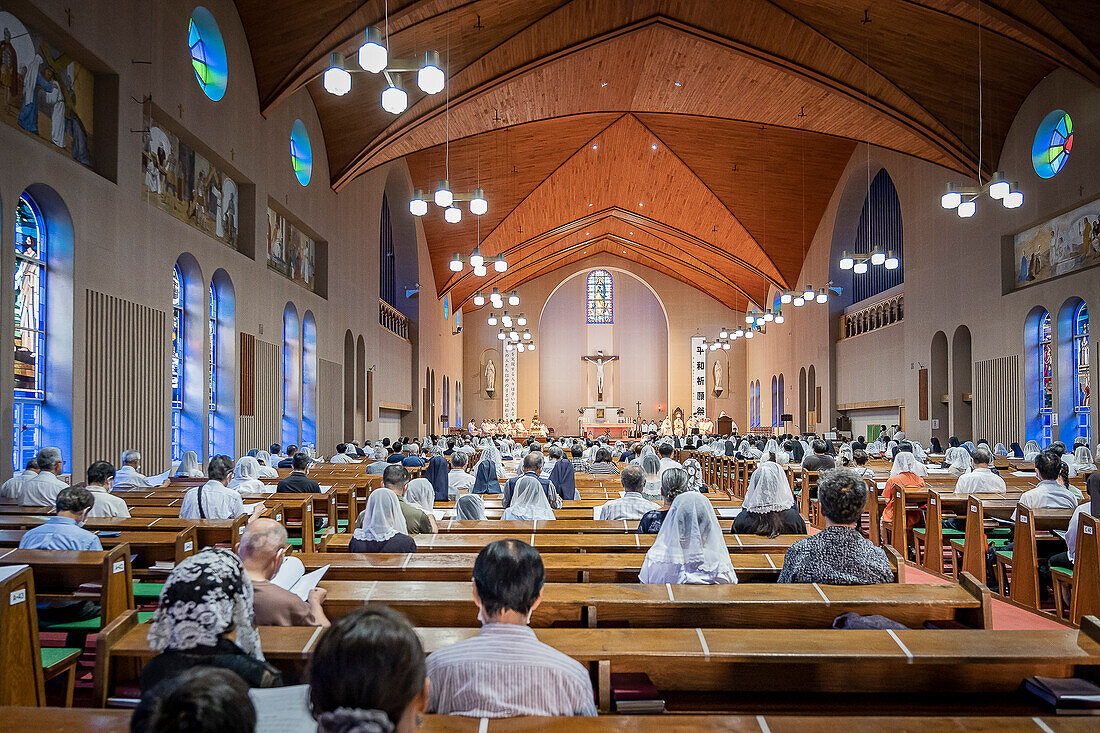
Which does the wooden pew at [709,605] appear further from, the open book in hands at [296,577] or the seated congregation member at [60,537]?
the seated congregation member at [60,537]

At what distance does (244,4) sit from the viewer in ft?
34.2

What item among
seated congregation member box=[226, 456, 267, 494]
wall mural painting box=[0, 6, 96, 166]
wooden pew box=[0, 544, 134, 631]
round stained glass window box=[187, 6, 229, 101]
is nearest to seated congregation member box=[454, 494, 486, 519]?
seated congregation member box=[226, 456, 267, 494]

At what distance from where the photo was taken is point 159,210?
28.9 ft

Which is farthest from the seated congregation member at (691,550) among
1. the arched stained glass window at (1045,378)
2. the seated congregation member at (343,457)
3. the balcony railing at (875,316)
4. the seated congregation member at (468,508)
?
the balcony railing at (875,316)

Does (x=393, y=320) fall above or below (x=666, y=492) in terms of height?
above

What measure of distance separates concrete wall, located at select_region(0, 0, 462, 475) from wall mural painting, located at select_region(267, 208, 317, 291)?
256mm

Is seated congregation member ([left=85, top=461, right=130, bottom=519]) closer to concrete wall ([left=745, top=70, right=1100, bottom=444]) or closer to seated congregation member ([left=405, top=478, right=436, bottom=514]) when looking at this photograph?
seated congregation member ([left=405, top=478, right=436, bottom=514])

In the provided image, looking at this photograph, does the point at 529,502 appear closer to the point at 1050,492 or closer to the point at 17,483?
the point at 1050,492

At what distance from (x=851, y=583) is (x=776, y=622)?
43cm

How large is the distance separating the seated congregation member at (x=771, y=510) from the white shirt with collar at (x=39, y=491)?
4.98 m

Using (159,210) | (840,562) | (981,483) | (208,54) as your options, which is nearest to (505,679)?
(840,562)

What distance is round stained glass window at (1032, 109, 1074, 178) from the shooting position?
36.8ft

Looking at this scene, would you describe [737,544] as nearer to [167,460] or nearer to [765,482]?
[765,482]

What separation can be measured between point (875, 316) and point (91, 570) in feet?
60.2
